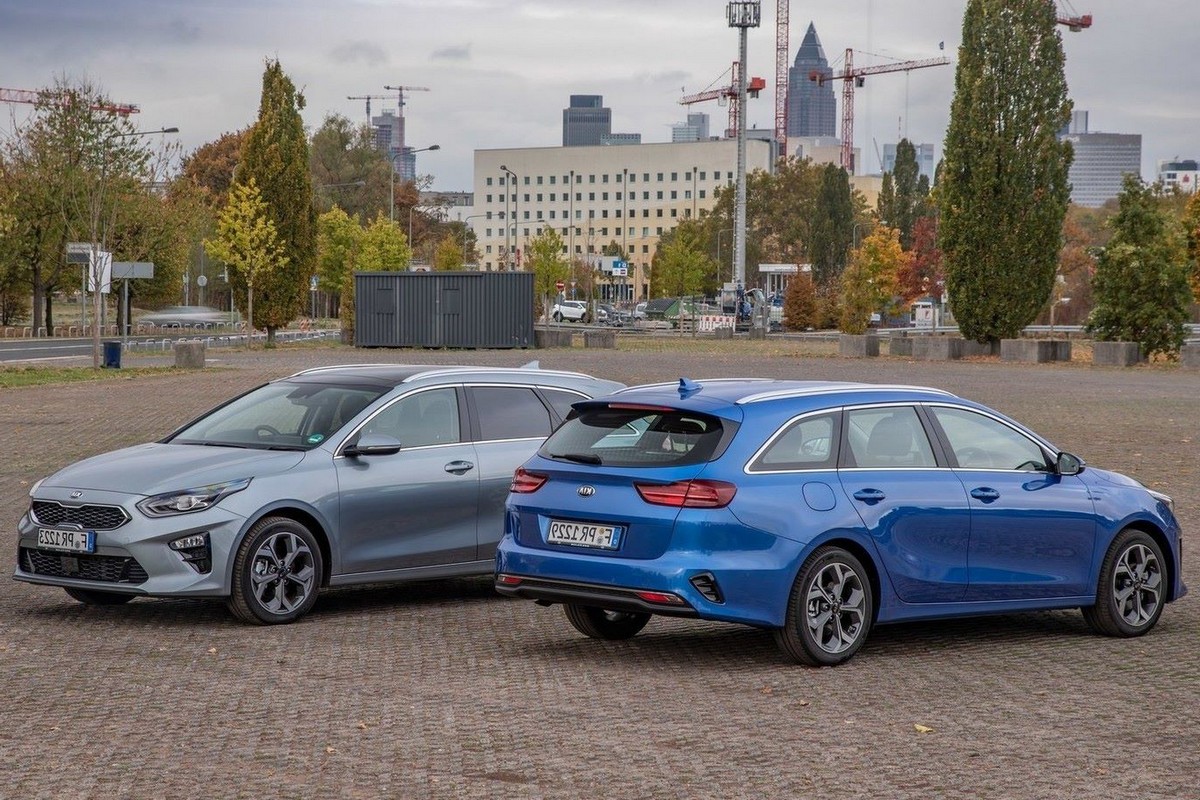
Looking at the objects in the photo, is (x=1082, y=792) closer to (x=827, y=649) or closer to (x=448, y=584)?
(x=827, y=649)

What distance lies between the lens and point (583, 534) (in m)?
8.67

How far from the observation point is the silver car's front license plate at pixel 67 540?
9758 millimetres

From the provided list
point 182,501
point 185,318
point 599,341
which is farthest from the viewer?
point 185,318

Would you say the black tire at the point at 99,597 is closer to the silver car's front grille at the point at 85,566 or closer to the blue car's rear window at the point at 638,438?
the silver car's front grille at the point at 85,566

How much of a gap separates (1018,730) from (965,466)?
7.71ft

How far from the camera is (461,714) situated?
751 centimetres

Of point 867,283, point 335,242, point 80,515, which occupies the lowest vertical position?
point 80,515

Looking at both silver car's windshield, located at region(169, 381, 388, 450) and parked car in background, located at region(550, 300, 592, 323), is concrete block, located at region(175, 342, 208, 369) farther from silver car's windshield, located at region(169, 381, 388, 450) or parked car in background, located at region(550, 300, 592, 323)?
parked car in background, located at region(550, 300, 592, 323)

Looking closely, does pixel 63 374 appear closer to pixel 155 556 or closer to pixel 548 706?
pixel 155 556

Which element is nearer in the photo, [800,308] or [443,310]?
[443,310]

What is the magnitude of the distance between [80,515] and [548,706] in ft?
11.6

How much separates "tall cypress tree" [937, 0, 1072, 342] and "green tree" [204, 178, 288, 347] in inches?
867

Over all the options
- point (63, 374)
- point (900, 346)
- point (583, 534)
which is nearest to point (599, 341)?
point (900, 346)

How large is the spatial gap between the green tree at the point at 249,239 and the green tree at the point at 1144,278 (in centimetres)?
2602
